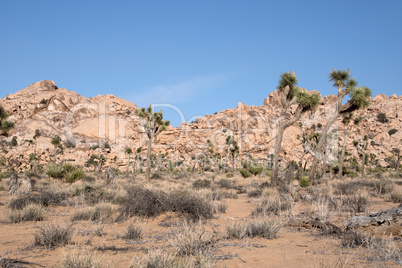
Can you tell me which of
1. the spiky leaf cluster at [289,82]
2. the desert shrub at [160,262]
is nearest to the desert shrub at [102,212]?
the desert shrub at [160,262]

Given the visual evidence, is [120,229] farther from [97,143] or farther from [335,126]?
[335,126]

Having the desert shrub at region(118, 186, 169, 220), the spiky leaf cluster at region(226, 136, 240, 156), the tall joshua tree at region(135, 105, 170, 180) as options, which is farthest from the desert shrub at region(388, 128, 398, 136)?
the desert shrub at region(118, 186, 169, 220)

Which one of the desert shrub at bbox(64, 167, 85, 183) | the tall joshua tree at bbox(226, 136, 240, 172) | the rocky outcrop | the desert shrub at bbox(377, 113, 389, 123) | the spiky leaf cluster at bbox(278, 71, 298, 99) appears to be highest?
the desert shrub at bbox(377, 113, 389, 123)

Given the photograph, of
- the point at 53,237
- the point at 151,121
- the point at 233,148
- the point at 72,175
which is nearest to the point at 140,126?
the point at 233,148

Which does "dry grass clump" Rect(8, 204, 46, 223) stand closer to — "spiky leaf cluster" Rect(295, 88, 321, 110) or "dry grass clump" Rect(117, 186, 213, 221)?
"dry grass clump" Rect(117, 186, 213, 221)

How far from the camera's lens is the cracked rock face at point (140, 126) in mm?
76125

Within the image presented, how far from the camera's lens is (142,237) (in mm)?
5809

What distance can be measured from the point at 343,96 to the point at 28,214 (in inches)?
694

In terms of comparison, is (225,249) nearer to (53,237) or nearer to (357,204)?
(53,237)

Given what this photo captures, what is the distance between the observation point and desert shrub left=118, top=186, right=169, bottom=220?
8.01 m

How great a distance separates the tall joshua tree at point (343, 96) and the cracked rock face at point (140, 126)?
58.6 m

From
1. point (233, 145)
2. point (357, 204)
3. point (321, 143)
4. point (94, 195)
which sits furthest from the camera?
point (233, 145)

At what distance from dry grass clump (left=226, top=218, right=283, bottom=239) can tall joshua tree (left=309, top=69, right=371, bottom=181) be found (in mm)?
12695

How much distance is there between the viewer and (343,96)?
58.9ft
